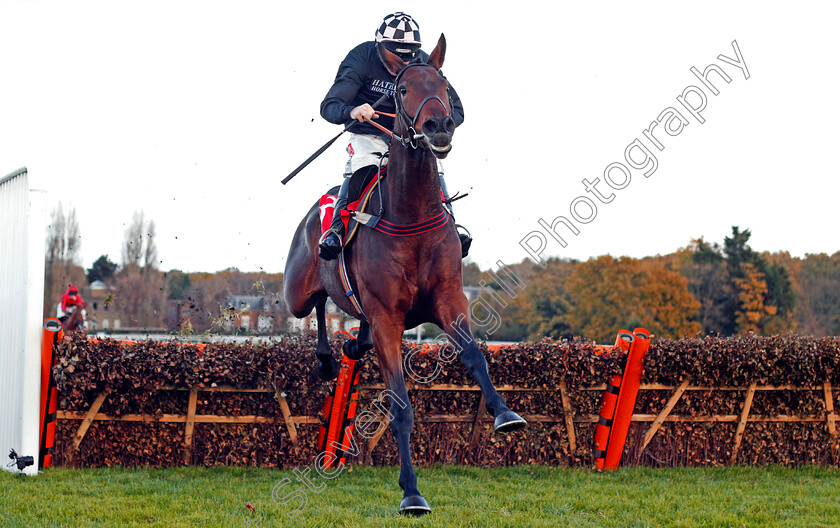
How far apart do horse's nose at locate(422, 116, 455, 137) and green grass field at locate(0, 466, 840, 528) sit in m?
→ 2.67

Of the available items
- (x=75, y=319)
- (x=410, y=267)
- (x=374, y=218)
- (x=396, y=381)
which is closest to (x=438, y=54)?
(x=374, y=218)

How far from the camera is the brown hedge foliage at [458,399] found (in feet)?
22.3

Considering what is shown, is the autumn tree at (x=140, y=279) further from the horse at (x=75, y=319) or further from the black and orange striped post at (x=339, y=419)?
the black and orange striped post at (x=339, y=419)

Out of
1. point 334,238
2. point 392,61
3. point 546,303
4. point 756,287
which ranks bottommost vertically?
point 334,238

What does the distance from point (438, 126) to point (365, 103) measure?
1.24 meters

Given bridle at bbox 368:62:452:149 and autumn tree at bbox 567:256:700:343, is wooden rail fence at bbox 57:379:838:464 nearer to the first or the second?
bridle at bbox 368:62:452:149

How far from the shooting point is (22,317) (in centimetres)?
664

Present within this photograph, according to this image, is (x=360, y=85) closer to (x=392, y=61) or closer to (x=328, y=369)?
(x=392, y=61)

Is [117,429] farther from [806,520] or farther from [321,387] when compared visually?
[806,520]

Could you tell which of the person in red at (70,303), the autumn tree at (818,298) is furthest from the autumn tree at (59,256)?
the autumn tree at (818,298)

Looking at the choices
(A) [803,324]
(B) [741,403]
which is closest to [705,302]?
(A) [803,324]

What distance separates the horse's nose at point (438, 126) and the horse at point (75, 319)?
1396cm

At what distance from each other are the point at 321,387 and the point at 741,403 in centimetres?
442

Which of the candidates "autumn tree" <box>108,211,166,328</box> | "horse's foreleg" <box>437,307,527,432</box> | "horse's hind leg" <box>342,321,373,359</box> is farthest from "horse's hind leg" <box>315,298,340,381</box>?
"autumn tree" <box>108,211,166,328</box>
